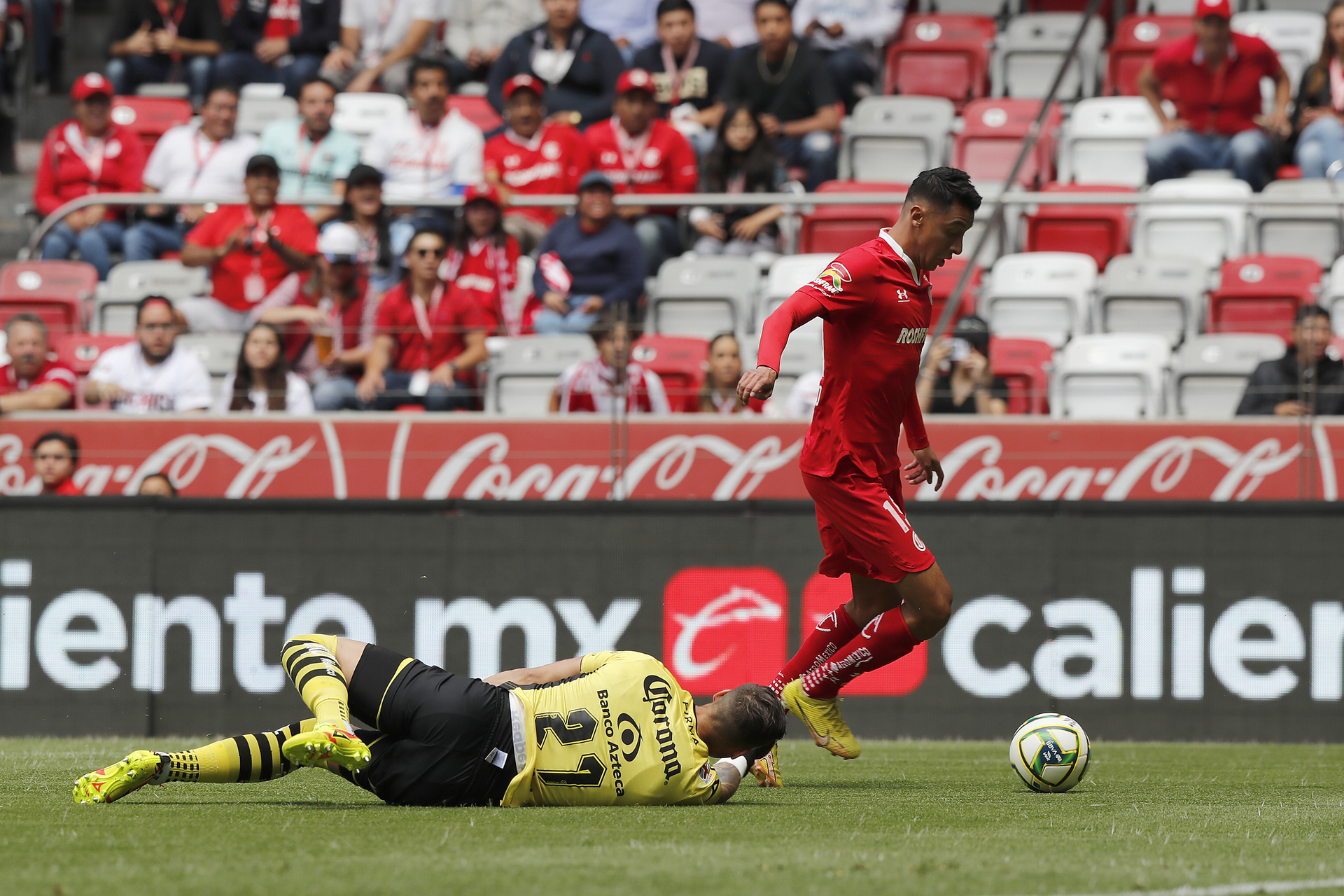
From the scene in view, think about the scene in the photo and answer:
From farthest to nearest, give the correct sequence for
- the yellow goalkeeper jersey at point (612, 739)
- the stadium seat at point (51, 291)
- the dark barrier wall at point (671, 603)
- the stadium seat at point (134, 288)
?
1. the stadium seat at point (51, 291)
2. the stadium seat at point (134, 288)
3. the dark barrier wall at point (671, 603)
4. the yellow goalkeeper jersey at point (612, 739)

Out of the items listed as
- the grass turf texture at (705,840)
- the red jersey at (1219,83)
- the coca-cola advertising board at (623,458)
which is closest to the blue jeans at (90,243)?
the coca-cola advertising board at (623,458)

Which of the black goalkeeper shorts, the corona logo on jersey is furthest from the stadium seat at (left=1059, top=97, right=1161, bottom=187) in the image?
the black goalkeeper shorts

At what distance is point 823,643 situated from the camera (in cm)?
711

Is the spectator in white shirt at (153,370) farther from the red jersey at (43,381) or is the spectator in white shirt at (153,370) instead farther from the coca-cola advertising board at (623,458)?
the coca-cola advertising board at (623,458)

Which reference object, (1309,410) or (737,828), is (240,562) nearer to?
(737,828)

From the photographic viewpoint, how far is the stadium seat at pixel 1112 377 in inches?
429

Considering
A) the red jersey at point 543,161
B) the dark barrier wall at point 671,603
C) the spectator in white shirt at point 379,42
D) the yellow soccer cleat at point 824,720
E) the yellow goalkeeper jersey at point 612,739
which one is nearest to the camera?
the yellow goalkeeper jersey at point 612,739

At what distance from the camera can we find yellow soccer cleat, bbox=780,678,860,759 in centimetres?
703

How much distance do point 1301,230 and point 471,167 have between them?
6.51m

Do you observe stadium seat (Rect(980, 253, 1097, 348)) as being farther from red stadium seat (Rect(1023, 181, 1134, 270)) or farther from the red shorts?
the red shorts

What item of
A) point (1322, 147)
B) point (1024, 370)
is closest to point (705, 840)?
point (1024, 370)

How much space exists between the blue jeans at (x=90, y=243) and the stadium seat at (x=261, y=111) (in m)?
1.99

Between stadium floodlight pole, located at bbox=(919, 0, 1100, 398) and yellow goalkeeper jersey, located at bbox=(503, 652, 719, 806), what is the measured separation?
5.10 metres

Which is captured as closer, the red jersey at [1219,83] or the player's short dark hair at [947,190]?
the player's short dark hair at [947,190]
